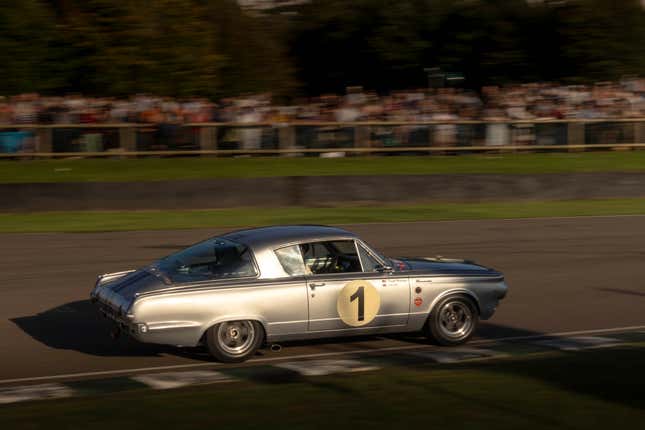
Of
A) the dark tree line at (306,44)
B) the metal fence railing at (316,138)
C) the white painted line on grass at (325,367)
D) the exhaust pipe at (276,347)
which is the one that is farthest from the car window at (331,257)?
the dark tree line at (306,44)

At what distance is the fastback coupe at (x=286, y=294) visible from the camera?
8.37 m

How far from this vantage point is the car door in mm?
8930

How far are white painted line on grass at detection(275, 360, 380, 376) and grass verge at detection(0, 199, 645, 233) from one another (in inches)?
384

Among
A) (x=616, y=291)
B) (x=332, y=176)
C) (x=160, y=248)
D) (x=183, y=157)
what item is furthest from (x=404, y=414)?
(x=183, y=157)

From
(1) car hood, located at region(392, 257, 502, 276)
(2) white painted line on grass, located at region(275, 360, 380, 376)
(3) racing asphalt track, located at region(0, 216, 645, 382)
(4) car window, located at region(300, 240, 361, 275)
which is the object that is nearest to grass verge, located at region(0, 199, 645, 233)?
(3) racing asphalt track, located at region(0, 216, 645, 382)

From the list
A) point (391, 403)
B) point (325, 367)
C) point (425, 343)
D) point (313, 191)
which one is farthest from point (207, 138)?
point (391, 403)

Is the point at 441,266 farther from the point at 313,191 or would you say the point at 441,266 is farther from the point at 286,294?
the point at 313,191

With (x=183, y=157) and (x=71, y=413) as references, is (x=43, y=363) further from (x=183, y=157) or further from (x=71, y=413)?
(x=183, y=157)

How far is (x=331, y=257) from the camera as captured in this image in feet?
30.0

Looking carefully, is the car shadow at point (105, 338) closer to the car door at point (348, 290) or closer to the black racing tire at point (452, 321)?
the black racing tire at point (452, 321)

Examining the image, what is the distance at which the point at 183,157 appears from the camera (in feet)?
73.3

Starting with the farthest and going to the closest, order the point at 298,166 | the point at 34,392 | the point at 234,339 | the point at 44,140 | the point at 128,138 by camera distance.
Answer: the point at 298,166, the point at 128,138, the point at 44,140, the point at 234,339, the point at 34,392

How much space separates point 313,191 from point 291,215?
3.95 feet

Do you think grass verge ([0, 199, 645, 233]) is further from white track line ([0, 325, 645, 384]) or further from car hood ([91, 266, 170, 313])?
white track line ([0, 325, 645, 384])
